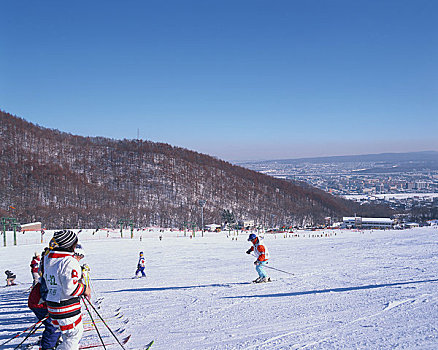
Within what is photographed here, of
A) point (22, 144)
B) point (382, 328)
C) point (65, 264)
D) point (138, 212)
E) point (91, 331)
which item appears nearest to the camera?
point (65, 264)

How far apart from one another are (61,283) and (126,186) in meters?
119

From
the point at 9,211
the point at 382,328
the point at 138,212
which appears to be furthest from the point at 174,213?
the point at 382,328

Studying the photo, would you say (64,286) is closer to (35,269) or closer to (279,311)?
(279,311)

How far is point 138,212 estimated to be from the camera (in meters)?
94.5

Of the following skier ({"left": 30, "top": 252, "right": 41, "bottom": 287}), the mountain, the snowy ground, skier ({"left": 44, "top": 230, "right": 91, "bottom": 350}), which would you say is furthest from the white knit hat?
the mountain

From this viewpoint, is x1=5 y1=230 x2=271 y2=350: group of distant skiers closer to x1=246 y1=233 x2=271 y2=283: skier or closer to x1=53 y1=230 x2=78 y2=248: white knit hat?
x1=53 y1=230 x2=78 y2=248: white knit hat

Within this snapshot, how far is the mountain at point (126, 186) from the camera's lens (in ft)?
301

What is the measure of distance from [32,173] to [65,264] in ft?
396

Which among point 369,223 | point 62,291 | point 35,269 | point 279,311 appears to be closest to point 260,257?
point 279,311

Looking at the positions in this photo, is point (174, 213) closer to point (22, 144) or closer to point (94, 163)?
point (94, 163)

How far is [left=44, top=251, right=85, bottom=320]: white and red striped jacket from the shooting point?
3.79 metres

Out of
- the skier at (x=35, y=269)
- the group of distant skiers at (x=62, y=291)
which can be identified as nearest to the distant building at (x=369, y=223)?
the skier at (x=35, y=269)

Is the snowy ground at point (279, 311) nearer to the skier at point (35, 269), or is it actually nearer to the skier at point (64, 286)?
the skier at point (35, 269)

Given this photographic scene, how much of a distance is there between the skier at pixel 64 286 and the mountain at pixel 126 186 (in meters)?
78.4
